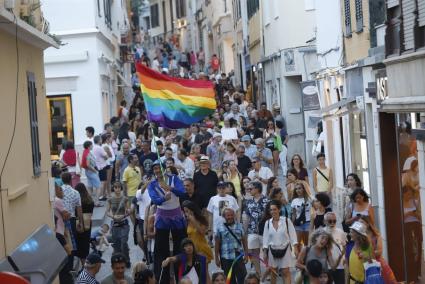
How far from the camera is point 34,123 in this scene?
16266mm

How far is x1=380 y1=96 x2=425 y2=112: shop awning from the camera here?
15102 millimetres

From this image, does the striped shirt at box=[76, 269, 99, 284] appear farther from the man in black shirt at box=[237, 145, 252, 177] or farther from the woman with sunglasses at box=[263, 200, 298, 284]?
the man in black shirt at box=[237, 145, 252, 177]

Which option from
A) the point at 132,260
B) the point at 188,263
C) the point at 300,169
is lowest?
the point at 132,260

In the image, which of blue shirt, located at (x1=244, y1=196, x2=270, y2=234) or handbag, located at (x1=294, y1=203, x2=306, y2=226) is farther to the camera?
handbag, located at (x1=294, y1=203, x2=306, y2=226)

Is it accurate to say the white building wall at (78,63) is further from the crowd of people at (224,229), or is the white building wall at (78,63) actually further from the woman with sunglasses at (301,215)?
the woman with sunglasses at (301,215)

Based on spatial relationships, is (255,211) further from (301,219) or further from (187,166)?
(187,166)

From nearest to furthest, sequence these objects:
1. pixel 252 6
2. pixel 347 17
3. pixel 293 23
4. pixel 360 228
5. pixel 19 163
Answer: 1. pixel 19 163
2. pixel 360 228
3. pixel 347 17
4. pixel 293 23
5. pixel 252 6

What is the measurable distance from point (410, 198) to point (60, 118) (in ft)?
52.7

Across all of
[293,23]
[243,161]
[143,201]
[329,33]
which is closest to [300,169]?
[143,201]

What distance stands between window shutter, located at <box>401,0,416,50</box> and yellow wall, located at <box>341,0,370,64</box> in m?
4.71

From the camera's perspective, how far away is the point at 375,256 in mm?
14555

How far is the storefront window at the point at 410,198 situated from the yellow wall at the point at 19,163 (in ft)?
16.9

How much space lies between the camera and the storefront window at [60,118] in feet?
105

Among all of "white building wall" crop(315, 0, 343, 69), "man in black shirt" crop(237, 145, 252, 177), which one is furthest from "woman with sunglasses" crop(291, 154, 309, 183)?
"white building wall" crop(315, 0, 343, 69)
